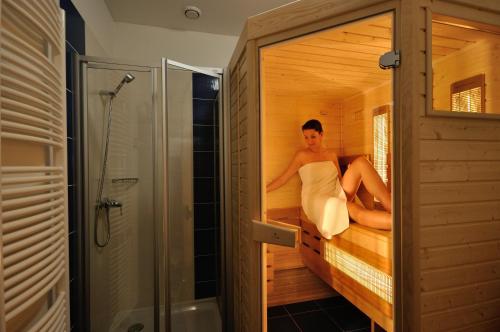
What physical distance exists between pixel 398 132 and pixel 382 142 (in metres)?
0.27

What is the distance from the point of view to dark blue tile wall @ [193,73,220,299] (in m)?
1.75

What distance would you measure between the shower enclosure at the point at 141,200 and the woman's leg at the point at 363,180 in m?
0.95

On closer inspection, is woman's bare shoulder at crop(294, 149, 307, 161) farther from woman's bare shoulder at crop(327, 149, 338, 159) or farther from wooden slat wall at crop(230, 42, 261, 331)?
wooden slat wall at crop(230, 42, 261, 331)

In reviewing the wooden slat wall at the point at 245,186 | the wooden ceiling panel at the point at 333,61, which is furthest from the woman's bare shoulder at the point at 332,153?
the wooden slat wall at the point at 245,186

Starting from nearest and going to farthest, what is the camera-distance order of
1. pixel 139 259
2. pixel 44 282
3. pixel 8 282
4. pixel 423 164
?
pixel 8 282
pixel 44 282
pixel 423 164
pixel 139 259

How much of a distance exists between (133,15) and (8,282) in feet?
7.37

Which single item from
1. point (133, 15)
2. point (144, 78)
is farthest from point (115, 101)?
point (133, 15)

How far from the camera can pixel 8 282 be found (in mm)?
751

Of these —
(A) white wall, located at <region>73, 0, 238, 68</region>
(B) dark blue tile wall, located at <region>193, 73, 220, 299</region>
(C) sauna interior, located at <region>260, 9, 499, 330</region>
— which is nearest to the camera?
(C) sauna interior, located at <region>260, 9, 499, 330</region>

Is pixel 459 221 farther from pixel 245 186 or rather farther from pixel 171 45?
pixel 171 45

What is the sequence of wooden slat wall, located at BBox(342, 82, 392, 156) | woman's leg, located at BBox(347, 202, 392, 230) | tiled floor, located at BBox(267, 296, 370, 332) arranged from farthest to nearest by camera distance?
tiled floor, located at BBox(267, 296, 370, 332), wooden slat wall, located at BBox(342, 82, 392, 156), woman's leg, located at BBox(347, 202, 392, 230)

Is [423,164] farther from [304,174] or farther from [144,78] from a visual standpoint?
[144,78]

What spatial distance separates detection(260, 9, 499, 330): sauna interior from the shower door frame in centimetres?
76

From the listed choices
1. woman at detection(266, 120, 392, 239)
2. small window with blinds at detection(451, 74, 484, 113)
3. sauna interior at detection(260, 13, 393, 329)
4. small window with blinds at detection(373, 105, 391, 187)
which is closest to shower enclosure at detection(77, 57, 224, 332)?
sauna interior at detection(260, 13, 393, 329)
